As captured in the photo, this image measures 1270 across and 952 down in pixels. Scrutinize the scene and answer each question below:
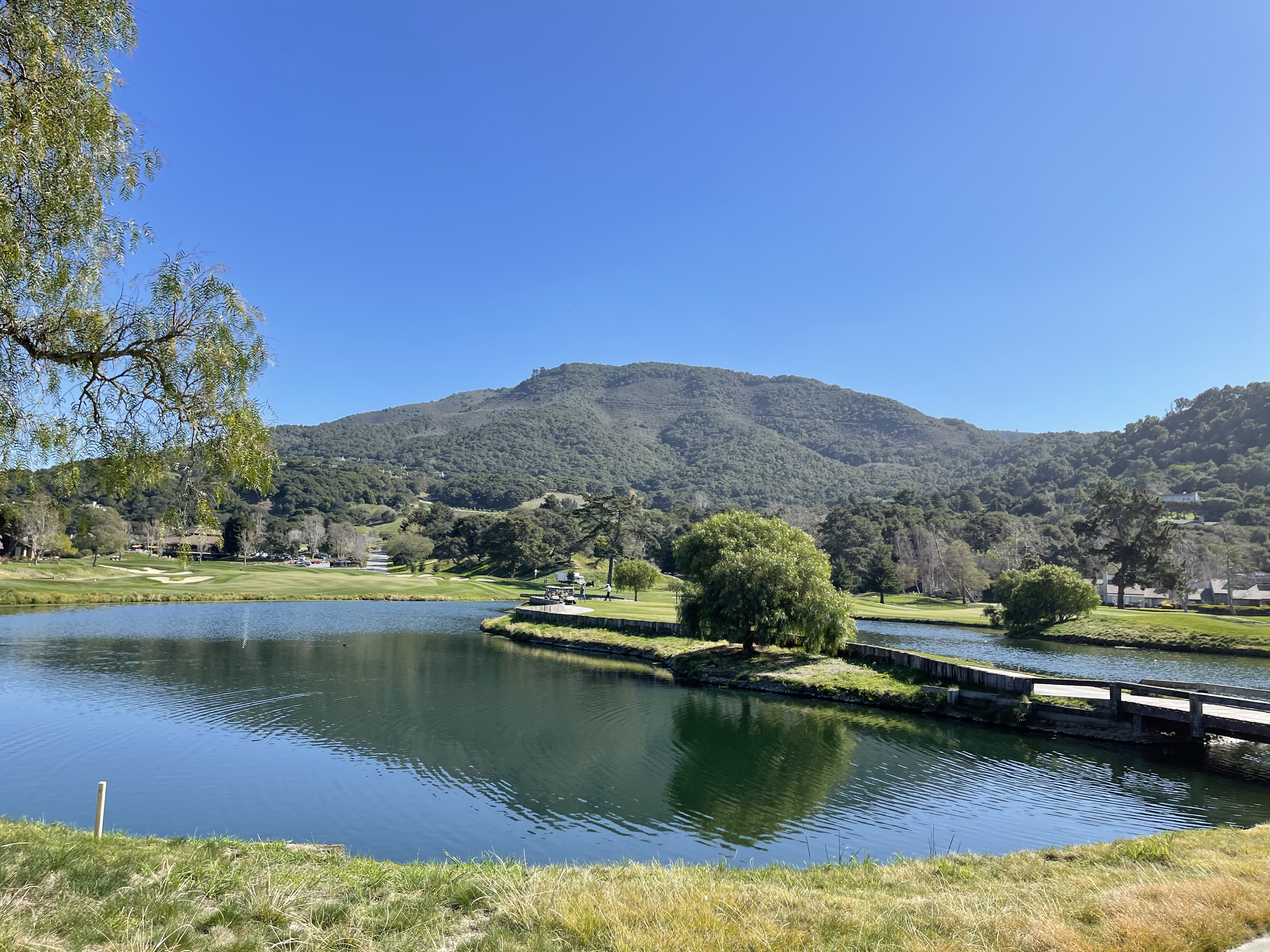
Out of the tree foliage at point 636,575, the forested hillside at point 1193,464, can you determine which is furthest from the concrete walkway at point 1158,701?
the forested hillside at point 1193,464

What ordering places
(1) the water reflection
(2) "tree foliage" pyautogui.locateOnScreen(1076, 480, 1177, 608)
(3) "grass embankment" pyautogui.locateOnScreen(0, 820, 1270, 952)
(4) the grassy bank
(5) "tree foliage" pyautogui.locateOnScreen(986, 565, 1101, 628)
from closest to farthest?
(3) "grass embankment" pyautogui.locateOnScreen(0, 820, 1270, 952)
(1) the water reflection
(4) the grassy bank
(5) "tree foliage" pyautogui.locateOnScreen(986, 565, 1101, 628)
(2) "tree foliage" pyautogui.locateOnScreen(1076, 480, 1177, 608)

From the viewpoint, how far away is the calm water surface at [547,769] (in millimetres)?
16219

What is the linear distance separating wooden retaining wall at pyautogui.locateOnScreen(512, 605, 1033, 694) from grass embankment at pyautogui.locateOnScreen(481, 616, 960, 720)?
559 millimetres

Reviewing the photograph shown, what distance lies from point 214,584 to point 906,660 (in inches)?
3045

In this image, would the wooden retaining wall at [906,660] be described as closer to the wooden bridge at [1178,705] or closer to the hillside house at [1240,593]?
the wooden bridge at [1178,705]

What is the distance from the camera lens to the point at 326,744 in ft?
76.3

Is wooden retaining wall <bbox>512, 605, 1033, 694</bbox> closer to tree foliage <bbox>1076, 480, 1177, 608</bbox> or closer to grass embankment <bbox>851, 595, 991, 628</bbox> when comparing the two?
grass embankment <bbox>851, 595, 991, 628</bbox>

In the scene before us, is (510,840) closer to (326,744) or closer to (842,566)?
(326,744)

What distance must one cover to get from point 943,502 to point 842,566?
232ft

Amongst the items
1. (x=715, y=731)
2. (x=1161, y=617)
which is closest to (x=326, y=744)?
(x=715, y=731)

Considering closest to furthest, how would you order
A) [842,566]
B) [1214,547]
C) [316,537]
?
[1214,547], [842,566], [316,537]

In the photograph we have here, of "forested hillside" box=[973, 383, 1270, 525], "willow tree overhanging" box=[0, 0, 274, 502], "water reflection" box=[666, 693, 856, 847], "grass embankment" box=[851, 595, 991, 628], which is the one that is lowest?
"grass embankment" box=[851, 595, 991, 628]

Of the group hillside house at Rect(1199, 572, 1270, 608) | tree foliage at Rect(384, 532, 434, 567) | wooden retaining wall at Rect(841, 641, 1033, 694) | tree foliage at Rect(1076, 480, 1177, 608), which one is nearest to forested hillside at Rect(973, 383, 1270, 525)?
hillside house at Rect(1199, 572, 1270, 608)

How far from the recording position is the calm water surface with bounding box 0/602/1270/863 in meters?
16.2
